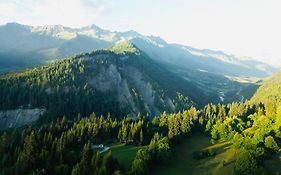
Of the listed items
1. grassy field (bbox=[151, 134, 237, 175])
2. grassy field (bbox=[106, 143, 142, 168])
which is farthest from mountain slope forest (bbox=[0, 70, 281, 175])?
grassy field (bbox=[106, 143, 142, 168])

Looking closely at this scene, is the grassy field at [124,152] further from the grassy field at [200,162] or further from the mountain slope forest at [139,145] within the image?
the grassy field at [200,162]

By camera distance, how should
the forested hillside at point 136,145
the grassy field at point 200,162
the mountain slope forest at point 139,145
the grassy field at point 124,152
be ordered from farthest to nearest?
the grassy field at point 124,152 → the grassy field at point 200,162 → the mountain slope forest at point 139,145 → the forested hillside at point 136,145

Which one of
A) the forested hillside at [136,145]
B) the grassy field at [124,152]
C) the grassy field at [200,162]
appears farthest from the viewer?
→ the grassy field at [124,152]

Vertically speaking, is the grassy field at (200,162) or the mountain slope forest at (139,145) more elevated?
the mountain slope forest at (139,145)

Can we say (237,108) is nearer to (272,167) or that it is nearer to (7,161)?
(272,167)

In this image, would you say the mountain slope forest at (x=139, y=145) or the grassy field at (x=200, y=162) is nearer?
the mountain slope forest at (x=139, y=145)

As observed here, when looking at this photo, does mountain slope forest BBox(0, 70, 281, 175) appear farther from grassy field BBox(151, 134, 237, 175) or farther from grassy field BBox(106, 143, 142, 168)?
grassy field BBox(106, 143, 142, 168)

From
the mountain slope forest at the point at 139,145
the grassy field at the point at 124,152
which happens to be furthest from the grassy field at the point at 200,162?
the grassy field at the point at 124,152
